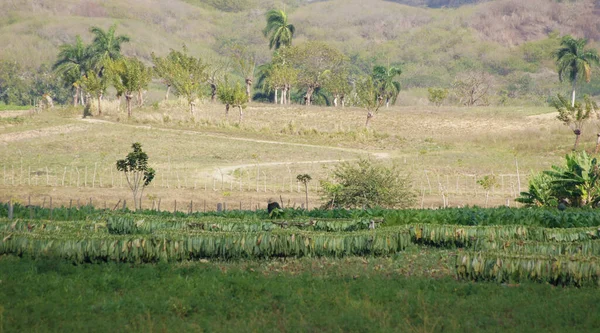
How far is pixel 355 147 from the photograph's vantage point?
61094 millimetres

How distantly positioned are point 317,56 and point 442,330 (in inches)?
3663

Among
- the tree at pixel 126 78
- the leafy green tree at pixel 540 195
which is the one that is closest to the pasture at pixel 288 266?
the leafy green tree at pixel 540 195

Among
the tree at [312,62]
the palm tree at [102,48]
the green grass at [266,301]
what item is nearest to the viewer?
the green grass at [266,301]

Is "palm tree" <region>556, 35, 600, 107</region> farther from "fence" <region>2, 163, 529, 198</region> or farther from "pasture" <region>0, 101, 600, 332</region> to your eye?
"pasture" <region>0, 101, 600, 332</region>

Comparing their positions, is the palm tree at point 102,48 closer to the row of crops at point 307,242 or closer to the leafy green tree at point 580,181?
the leafy green tree at point 580,181

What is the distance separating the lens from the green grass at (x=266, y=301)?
12.3 m

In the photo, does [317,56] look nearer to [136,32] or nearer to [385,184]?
[385,184]

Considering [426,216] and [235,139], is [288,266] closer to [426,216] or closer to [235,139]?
[426,216]

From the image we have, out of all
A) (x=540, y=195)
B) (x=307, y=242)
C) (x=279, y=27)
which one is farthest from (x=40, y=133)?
(x=279, y=27)

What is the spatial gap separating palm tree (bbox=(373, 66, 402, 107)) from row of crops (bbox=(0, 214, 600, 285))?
72428 mm

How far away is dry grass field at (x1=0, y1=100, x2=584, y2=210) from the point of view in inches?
1516

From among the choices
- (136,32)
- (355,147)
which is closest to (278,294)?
(355,147)

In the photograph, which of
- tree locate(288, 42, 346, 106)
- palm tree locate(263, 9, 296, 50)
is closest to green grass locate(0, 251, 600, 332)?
tree locate(288, 42, 346, 106)

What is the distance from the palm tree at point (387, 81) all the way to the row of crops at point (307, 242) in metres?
72.4
